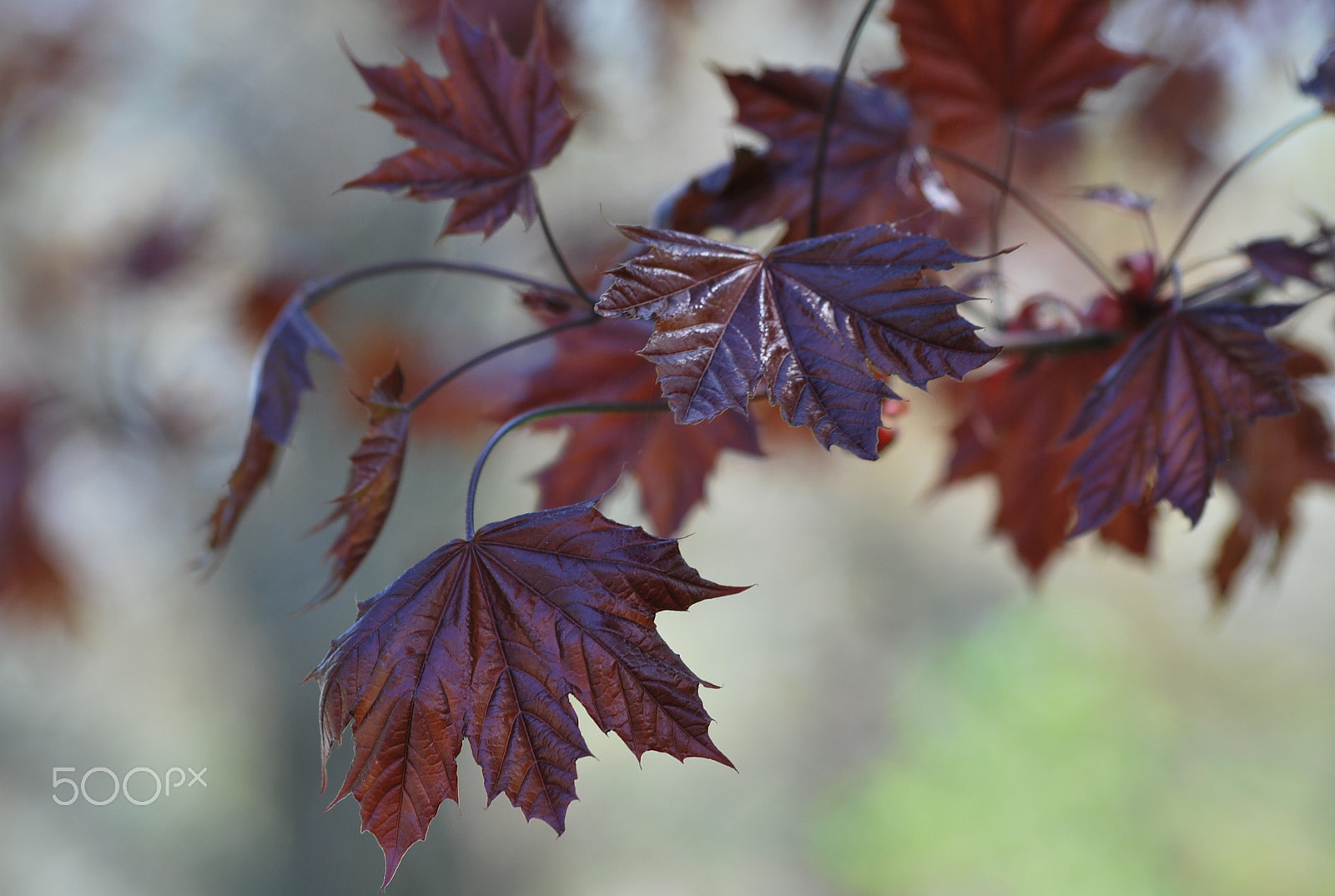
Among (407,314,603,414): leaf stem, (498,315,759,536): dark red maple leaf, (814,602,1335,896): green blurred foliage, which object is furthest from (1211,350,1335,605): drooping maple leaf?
(814,602,1335,896): green blurred foliage

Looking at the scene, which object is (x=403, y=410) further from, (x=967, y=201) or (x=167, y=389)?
(x=167, y=389)

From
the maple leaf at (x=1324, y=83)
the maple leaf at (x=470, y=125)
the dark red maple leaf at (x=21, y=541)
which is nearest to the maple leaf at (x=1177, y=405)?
the maple leaf at (x=1324, y=83)

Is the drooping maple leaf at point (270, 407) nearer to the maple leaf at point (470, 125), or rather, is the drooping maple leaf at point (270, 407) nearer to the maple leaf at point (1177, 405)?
the maple leaf at point (470, 125)

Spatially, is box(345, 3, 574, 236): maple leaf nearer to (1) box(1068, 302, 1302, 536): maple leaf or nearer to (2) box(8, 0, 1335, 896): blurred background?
(1) box(1068, 302, 1302, 536): maple leaf

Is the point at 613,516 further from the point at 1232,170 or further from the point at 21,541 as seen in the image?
the point at 1232,170

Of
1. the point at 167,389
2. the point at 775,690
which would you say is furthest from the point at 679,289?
the point at 775,690
